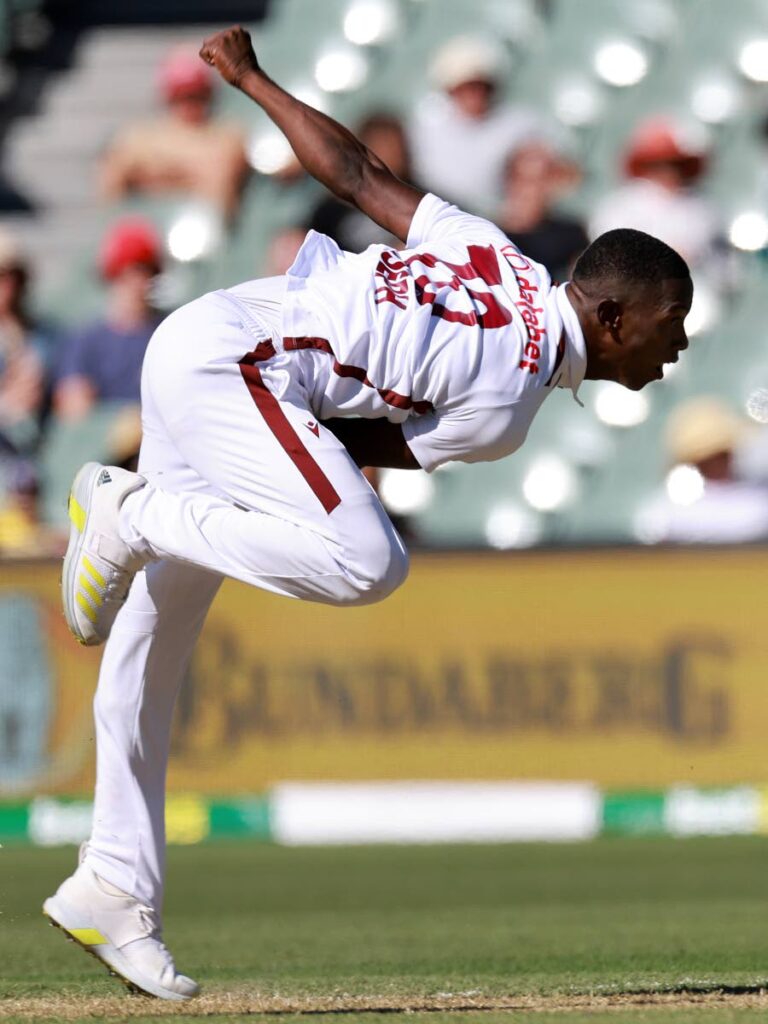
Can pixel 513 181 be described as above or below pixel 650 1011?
above

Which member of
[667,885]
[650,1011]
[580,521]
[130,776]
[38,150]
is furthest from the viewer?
[38,150]

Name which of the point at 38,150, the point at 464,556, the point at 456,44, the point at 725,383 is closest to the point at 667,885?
the point at 464,556

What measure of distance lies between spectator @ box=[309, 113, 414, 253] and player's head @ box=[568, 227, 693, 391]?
6.73m

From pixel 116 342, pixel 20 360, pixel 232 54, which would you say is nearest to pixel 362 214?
pixel 116 342

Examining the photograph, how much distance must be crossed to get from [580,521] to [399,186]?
6.40 m

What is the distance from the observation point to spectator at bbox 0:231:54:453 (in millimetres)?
11656

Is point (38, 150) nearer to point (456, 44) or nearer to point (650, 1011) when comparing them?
point (456, 44)

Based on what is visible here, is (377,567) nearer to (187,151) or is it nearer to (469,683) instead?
(469,683)

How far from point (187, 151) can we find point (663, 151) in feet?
9.85

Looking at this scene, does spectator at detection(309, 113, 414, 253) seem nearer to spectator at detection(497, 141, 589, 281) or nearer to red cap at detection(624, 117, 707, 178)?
spectator at detection(497, 141, 589, 281)

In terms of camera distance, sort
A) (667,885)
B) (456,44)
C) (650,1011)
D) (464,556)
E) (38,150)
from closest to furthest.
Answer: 1. (650,1011)
2. (667,885)
3. (464,556)
4. (456,44)
5. (38,150)

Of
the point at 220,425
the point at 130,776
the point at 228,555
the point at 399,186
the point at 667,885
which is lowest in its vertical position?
the point at 667,885

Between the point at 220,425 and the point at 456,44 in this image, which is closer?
the point at 220,425

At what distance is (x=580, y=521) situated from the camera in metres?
11.5
